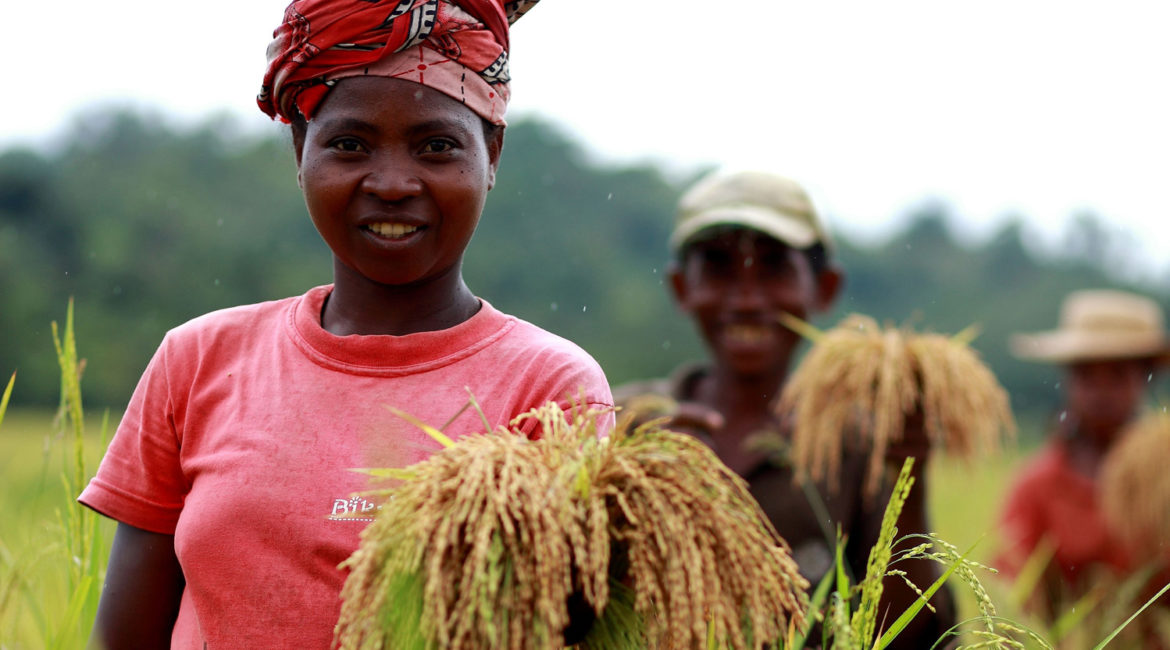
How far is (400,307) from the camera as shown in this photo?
2.30m

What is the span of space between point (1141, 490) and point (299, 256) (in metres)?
36.1

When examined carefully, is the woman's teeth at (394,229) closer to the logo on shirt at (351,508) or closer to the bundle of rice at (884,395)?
the logo on shirt at (351,508)

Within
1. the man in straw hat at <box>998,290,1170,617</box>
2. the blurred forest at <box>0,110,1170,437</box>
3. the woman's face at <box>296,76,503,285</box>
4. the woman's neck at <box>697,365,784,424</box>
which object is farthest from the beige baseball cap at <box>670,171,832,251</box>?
the blurred forest at <box>0,110,1170,437</box>

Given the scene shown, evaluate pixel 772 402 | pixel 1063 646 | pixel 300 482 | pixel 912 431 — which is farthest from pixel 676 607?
pixel 1063 646

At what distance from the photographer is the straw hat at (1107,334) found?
27.3ft

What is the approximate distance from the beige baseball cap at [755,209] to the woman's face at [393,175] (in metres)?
2.40

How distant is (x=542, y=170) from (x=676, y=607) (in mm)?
42994

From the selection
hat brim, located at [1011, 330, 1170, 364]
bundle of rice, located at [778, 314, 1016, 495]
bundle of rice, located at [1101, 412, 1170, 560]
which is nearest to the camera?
bundle of rice, located at [778, 314, 1016, 495]

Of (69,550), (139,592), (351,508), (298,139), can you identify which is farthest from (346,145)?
(69,550)

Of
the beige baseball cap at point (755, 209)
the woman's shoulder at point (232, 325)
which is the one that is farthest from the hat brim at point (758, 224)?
the woman's shoulder at point (232, 325)

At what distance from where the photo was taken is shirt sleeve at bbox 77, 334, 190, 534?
2273 mm

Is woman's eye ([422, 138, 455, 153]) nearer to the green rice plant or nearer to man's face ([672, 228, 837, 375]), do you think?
the green rice plant

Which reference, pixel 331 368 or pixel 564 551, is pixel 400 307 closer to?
pixel 331 368

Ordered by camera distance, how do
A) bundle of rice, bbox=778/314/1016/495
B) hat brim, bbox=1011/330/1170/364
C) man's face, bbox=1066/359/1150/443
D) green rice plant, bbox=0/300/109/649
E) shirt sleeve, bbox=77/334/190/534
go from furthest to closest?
hat brim, bbox=1011/330/1170/364 → man's face, bbox=1066/359/1150/443 → bundle of rice, bbox=778/314/1016/495 → green rice plant, bbox=0/300/109/649 → shirt sleeve, bbox=77/334/190/534
